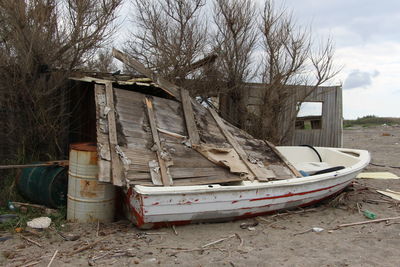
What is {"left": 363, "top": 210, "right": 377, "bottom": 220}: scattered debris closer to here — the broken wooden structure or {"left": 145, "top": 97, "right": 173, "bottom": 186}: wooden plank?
the broken wooden structure

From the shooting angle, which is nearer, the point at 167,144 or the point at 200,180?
the point at 200,180

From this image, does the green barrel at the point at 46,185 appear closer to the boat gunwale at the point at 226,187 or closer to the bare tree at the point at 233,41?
the boat gunwale at the point at 226,187

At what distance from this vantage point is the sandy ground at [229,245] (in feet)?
12.0

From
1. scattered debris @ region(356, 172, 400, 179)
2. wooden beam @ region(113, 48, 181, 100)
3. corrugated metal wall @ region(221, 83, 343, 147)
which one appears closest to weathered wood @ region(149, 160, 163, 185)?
wooden beam @ region(113, 48, 181, 100)

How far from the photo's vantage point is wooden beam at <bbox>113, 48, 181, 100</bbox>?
5266 millimetres

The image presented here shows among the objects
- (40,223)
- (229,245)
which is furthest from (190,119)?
(40,223)

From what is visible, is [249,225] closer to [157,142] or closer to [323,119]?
[157,142]

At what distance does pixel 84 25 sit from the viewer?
610 centimetres

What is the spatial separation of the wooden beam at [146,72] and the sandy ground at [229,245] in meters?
2.42

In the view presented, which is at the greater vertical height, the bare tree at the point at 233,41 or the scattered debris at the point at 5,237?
the bare tree at the point at 233,41

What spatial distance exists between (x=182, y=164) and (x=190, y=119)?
3.64 feet

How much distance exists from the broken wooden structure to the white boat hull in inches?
12.3

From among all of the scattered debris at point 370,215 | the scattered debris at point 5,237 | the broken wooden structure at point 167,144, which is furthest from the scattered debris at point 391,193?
the scattered debris at point 5,237

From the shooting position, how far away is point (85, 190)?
15.4ft
